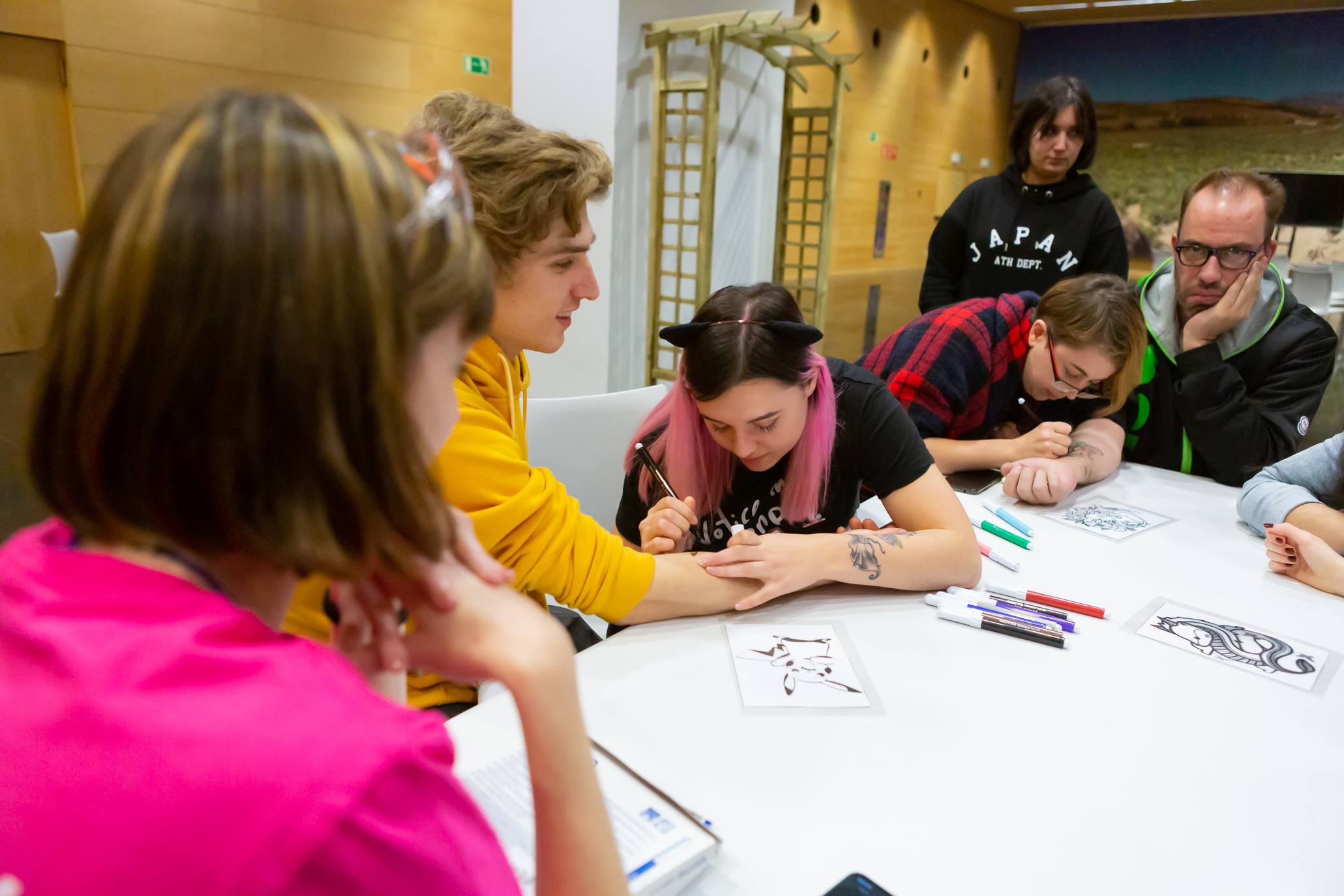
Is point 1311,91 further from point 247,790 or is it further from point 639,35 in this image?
point 247,790

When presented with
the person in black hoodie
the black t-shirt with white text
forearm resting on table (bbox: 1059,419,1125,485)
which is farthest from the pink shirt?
the person in black hoodie

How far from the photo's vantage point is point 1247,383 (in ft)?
6.84

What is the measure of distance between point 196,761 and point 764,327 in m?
1.07

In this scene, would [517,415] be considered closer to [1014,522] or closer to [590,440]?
[590,440]

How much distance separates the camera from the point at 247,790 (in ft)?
1.25

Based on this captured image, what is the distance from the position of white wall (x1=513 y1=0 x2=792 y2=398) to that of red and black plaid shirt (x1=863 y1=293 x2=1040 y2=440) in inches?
68.0

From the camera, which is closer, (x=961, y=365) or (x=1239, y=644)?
(x=1239, y=644)

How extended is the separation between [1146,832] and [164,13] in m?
2.92

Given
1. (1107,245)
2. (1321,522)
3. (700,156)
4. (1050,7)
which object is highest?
(1050,7)

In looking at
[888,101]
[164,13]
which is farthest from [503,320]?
[888,101]

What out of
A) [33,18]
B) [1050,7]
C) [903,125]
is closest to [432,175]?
[33,18]

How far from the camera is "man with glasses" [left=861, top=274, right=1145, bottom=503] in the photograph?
6.16 ft

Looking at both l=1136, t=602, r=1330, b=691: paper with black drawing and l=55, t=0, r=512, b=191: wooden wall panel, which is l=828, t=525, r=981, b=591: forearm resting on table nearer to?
l=1136, t=602, r=1330, b=691: paper with black drawing

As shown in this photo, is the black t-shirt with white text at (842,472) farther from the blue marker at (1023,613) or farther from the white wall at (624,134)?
the white wall at (624,134)
